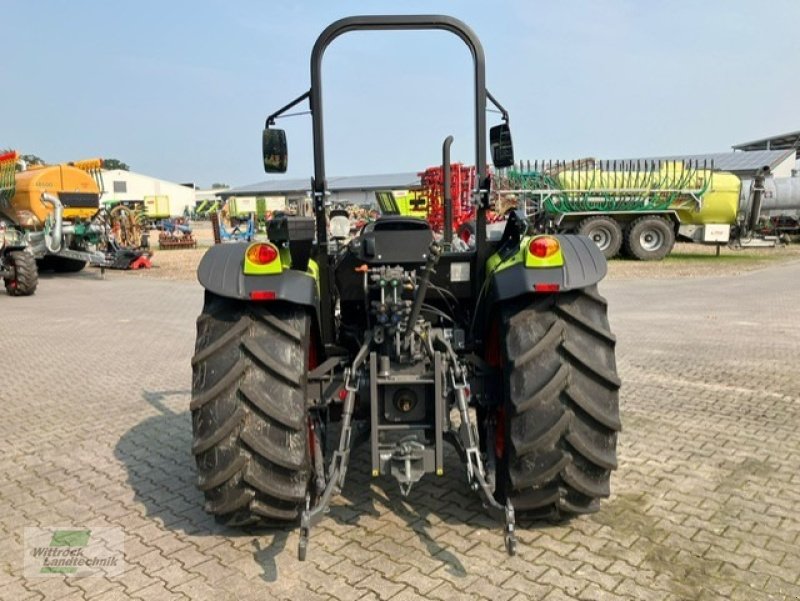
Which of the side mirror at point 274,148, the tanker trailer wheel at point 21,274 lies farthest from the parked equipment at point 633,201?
the side mirror at point 274,148

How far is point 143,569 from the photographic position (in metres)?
3.15

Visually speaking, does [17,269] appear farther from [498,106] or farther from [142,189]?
[142,189]

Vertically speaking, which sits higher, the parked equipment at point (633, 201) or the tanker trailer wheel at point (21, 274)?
the parked equipment at point (633, 201)

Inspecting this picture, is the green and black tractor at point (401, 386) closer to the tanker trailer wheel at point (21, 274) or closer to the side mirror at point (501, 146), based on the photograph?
the side mirror at point (501, 146)

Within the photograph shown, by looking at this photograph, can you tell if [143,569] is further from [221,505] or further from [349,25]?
[349,25]

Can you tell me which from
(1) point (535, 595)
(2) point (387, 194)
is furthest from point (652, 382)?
(2) point (387, 194)

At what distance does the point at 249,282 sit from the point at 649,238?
61.8ft

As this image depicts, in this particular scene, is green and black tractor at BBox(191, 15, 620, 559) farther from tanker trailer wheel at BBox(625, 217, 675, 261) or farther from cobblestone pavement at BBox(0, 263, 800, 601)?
tanker trailer wheel at BBox(625, 217, 675, 261)

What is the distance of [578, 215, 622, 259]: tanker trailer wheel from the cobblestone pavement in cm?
1252

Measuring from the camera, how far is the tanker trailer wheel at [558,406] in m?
3.09

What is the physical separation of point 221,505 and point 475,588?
3.99ft

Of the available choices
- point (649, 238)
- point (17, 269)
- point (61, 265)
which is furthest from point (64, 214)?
point (649, 238)

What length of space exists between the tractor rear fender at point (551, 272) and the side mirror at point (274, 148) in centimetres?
136

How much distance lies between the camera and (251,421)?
3117 mm
